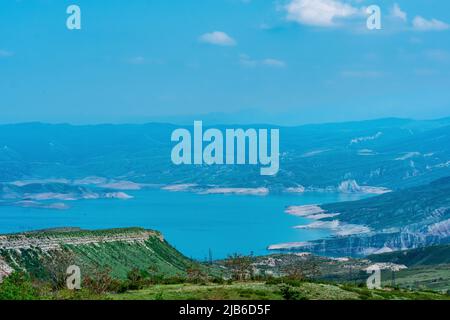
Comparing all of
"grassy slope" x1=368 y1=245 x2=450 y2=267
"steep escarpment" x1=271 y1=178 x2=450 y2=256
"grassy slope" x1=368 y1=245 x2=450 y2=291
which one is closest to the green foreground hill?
"grassy slope" x1=368 y1=245 x2=450 y2=267

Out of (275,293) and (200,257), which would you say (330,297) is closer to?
(275,293)

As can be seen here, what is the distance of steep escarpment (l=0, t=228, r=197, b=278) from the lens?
59625 mm

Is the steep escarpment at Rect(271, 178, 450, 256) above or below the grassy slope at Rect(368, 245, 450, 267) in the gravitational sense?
above

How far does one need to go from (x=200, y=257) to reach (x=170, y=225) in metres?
49.3

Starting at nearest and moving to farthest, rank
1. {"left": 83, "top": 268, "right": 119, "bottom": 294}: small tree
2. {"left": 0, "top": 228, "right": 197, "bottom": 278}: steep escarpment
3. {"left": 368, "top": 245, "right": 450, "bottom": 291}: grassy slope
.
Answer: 1. {"left": 83, "top": 268, "right": 119, "bottom": 294}: small tree
2. {"left": 0, "top": 228, "right": 197, "bottom": 278}: steep escarpment
3. {"left": 368, "top": 245, "right": 450, "bottom": 291}: grassy slope

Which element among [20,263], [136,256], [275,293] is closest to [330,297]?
[275,293]

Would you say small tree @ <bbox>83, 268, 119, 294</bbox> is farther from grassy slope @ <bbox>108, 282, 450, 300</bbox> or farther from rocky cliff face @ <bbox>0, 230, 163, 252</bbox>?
rocky cliff face @ <bbox>0, 230, 163, 252</bbox>

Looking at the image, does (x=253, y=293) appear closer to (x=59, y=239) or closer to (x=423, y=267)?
(x=59, y=239)

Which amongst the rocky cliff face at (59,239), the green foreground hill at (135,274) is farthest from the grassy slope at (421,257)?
the rocky cliff face at (59,239)

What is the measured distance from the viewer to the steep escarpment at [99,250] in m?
59.6

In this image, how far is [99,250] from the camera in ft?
224

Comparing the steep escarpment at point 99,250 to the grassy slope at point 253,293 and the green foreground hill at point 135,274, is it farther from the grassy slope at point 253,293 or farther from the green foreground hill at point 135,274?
the grassy slope at point 253,293

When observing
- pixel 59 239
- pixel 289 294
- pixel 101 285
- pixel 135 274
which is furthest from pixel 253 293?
pixel 59 239

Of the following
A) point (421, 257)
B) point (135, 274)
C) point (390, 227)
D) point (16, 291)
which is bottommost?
point (16, 291)
